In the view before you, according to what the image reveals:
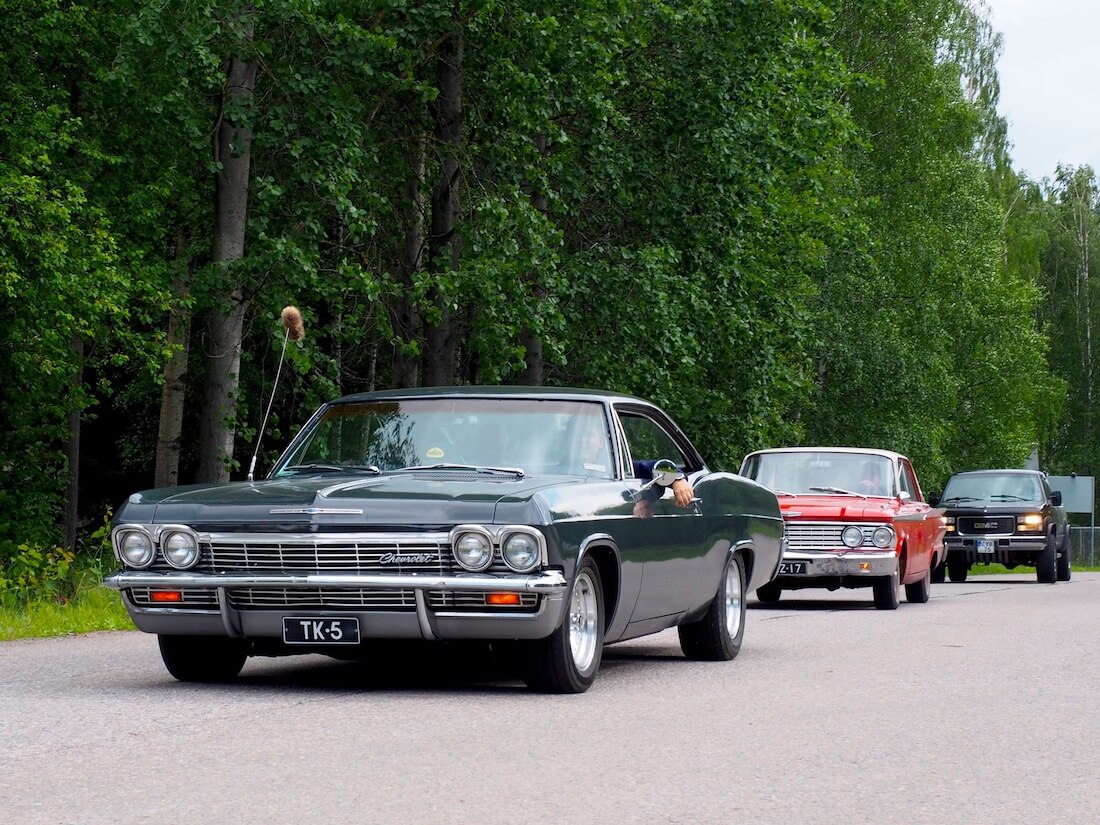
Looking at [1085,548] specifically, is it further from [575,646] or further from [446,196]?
[575,646]

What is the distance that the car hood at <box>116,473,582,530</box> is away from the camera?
884 cm

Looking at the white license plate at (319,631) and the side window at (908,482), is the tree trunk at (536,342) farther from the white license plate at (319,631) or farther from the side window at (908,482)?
the white license plate at (319,631)

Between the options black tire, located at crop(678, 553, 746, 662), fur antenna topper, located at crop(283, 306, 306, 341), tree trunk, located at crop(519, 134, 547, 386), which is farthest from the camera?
tree trunk, located at crop(519, 134, 547, 386)

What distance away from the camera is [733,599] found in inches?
478

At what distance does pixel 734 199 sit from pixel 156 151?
9598mm

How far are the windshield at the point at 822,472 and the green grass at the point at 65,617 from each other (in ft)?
24.9

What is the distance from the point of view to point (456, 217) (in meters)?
27.5

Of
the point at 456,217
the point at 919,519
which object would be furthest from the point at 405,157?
the point at 919,519

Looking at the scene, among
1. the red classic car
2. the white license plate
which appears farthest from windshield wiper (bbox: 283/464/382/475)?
the red classic car

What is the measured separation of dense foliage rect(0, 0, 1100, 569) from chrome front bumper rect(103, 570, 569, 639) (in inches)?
Result: 430

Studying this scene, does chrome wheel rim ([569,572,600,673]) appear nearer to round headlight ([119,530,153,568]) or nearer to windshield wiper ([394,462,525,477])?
windshield wiper ([394,462,525,477])

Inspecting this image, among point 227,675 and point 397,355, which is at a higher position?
point 397,355

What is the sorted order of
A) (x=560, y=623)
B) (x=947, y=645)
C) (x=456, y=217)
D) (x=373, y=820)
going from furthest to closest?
(x=456, y=217), (x=947, y=645), (x=560, y=623), (x=373, y=820)

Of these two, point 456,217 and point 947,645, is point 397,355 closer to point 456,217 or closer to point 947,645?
point 456,217
